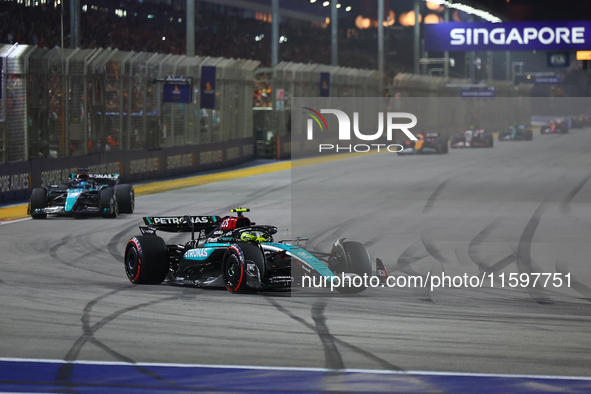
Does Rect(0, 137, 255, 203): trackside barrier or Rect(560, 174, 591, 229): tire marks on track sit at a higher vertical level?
Rect(0, 137, 255, 203): trackside barrier

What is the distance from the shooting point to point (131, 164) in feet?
90.7

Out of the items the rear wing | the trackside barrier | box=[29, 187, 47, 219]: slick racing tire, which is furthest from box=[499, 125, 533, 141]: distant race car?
the rear wing

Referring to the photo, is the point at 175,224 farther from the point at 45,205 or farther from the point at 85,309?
the point at 45,205

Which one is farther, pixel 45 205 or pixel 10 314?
pixel 45 205

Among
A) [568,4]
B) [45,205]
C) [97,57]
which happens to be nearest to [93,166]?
[97,57]

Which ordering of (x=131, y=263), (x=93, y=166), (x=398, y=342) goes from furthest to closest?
(x=93, y=166), (x=131, y=263), (x=398, y=342)

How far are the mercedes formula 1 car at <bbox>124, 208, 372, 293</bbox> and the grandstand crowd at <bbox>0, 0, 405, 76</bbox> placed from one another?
27.0 m

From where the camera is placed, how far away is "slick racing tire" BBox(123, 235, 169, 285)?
11125 mm

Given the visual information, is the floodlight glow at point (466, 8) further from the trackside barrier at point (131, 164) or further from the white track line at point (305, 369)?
the white track line at point (305, 369)

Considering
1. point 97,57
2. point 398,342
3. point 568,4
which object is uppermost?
point 568,4

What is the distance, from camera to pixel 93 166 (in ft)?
84.0

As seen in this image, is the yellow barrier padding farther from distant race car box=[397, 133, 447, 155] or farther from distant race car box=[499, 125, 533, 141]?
distant race car box=[499, 125, 533, 141]

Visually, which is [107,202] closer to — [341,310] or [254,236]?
[254,236]

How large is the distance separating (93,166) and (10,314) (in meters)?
16.6
